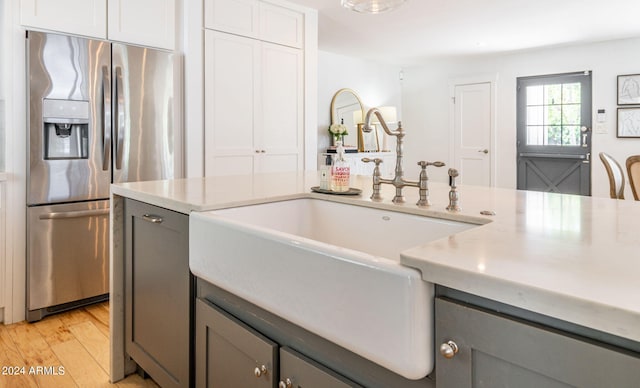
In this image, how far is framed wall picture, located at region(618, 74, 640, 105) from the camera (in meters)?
5.20

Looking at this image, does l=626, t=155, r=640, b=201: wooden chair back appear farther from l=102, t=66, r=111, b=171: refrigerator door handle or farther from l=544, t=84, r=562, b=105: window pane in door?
l=102, t=66, r=111, b=171: refrigerator door handle

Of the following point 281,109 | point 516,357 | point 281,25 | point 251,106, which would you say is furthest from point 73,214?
point 516,357

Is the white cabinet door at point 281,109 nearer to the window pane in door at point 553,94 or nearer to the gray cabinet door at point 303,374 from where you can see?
the gray cabinet door at point 303,374

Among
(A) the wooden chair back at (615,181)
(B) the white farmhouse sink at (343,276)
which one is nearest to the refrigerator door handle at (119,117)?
(B) the white farmhouse sink at (343,276)

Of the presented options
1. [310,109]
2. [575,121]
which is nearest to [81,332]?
[310,109]

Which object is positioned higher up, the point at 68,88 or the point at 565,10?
the point at 565,10

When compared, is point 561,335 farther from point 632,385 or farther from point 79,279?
point 79,279

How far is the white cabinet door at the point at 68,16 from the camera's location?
8.32 ft

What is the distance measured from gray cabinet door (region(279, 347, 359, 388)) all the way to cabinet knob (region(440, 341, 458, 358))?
247mm

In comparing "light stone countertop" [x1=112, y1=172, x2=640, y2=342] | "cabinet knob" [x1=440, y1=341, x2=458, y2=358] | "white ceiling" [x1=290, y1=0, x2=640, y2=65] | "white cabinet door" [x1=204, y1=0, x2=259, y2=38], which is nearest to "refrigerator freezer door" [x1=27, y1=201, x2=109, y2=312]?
"light stone countertop" [x1=112, y1=172, x2=640, y2=342]

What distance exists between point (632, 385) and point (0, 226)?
121 inches

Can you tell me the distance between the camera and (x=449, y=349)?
0.71 meters

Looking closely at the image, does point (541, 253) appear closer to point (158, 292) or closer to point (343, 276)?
point (343, 276)

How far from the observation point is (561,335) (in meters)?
0.59
